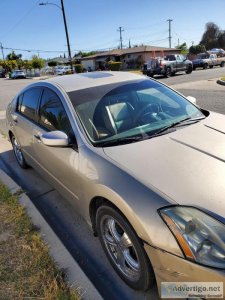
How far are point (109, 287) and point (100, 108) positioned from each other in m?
1.69

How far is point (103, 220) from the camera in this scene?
2.60 meters

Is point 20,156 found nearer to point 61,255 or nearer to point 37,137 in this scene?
point 37,137

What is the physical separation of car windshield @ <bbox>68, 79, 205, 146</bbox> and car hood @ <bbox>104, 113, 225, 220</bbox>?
241 mm

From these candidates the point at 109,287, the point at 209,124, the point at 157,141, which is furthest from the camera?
the point at 209,124

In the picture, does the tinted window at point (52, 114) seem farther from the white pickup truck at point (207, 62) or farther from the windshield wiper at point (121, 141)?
the white pickup truck at point (207, 62)

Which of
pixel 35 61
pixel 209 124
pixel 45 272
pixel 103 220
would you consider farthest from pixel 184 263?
pixel 35 61

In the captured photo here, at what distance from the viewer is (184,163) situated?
7.76 feet

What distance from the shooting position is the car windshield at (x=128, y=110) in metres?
2.97

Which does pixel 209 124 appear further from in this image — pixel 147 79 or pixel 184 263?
pixel 184 263

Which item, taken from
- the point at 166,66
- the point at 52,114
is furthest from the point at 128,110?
the point at 166,66

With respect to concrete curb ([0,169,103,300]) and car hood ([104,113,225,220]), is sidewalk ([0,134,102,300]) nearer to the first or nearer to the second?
concrete curb ([0,169,103,300])

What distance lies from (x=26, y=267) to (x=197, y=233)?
1.66m

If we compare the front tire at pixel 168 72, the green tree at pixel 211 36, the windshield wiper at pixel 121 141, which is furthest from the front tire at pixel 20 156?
the green tree at pixel 211 36

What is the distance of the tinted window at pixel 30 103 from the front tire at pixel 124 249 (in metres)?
2.08
